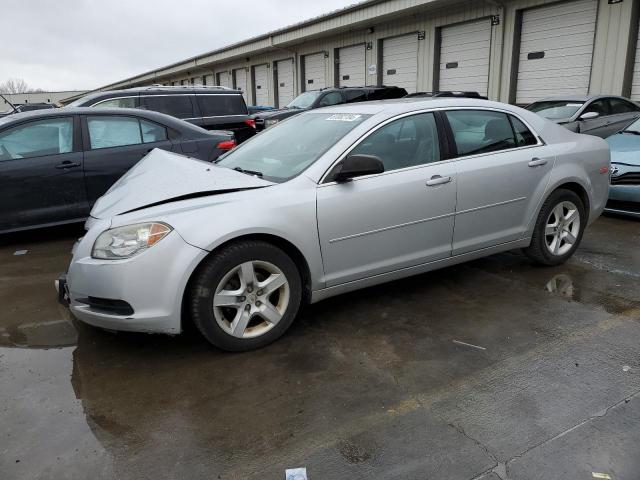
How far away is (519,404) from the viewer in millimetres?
2686

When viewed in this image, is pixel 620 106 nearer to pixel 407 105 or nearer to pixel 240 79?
pixel 407 105

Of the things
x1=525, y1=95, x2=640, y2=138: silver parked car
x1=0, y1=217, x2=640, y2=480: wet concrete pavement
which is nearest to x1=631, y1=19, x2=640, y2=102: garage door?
x1=525, y1=95, x2=640, y2=138: silver parked car

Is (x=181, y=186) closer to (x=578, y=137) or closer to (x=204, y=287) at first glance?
(x=204, y=287)

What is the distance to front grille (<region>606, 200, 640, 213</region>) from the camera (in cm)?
630

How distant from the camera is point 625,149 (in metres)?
6.82

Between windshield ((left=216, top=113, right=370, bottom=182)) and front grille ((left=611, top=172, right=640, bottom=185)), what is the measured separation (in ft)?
13.9

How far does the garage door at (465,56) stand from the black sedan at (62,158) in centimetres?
1120

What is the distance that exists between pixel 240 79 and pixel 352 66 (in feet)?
38.1

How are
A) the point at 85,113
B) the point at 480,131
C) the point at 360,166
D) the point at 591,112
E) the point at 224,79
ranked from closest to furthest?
the point at 360,166, the point at 480,131, the point at 85,113, the point at 591,112, the point at 224,79

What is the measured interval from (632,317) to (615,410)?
134 cm

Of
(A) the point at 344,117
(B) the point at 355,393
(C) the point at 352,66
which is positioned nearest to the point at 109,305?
(B) the point at 355,393

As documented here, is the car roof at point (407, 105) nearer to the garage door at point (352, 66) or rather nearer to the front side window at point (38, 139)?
the front side window at point (38, 139)

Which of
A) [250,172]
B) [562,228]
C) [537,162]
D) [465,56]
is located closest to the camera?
[250,172]

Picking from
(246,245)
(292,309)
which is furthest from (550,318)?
(246,245)
